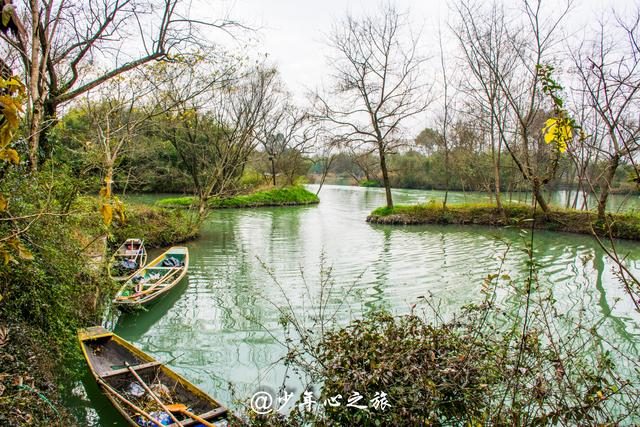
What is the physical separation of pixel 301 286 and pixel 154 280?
3.23 m

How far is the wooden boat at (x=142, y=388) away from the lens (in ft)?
14.5

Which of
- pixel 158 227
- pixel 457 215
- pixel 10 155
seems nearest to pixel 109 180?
pixel 10 155

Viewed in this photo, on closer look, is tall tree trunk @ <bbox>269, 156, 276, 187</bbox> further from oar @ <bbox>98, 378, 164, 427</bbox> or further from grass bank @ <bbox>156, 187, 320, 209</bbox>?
oar @ <bbox>98, 378, 164, 427</bbox>

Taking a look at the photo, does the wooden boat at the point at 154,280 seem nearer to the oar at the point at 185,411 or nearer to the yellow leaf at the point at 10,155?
the oar at the point at 185,411

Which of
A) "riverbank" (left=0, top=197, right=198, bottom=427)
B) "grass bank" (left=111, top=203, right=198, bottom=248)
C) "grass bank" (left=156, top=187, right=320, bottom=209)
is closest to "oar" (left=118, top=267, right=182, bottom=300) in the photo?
"riverbank" (left=0, top=197, right=198, bottom=427)

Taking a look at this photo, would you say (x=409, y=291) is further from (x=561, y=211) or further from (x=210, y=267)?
(x=561, y=211)

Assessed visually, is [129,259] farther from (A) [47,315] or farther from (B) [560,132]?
(B) [560,132]

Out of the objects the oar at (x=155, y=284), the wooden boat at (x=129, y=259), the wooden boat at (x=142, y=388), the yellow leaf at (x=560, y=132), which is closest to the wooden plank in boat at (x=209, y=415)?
the wooden boat at (x=142, y=388)

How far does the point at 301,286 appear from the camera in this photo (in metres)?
10.4

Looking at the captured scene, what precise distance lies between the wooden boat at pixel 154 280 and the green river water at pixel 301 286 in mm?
362

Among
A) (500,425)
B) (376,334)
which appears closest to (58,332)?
(376,334)

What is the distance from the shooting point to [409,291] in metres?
9.91

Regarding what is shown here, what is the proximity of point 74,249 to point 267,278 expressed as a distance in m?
5.88

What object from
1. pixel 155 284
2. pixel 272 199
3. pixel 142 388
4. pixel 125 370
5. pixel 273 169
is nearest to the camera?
pixel 142 388
